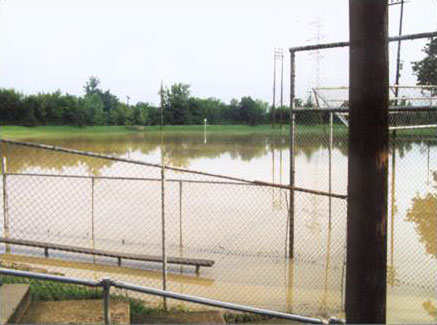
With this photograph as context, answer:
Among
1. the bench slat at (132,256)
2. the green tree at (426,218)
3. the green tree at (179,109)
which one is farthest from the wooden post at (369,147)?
the green tree at (179,109)

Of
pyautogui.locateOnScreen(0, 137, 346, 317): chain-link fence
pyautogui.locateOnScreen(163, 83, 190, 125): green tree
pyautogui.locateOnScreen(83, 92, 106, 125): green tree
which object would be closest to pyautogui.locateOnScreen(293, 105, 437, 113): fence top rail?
pyautogui.locateOnScreen(0, 137, 346, 317): chain-link fence

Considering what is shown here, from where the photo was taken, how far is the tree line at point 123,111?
6581 centimetres

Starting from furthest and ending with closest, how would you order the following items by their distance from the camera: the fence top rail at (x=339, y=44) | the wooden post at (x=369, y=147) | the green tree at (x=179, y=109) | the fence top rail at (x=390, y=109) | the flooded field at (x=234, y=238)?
1. the green tree at (x=179, y=109)
2. the flooded field at (x=234, y=238)
3. the fence top rail at (x=339, y=44)
4. the fence top rail at (x=390, y=109)
5. the wooden post at (x=369, y=147)

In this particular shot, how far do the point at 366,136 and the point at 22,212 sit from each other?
1192cm

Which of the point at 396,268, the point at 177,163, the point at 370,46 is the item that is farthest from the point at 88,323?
the point at 177,163

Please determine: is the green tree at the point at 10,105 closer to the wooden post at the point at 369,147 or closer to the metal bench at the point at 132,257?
the metal bench at the point at 132,257

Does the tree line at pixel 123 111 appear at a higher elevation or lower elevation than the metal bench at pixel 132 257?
higher

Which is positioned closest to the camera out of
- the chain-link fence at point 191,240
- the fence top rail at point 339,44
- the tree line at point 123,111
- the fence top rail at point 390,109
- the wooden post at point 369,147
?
the wooden post at point 369,147

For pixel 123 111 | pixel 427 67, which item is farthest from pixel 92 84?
pixel 427 67

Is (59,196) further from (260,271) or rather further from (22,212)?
(260,271)

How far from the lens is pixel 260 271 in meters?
8.72

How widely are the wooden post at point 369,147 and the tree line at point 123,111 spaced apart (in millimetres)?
55161

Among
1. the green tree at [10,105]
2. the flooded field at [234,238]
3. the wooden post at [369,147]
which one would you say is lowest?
the flooded field at [234,238]

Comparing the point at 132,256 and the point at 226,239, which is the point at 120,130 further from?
the point at 132,256
